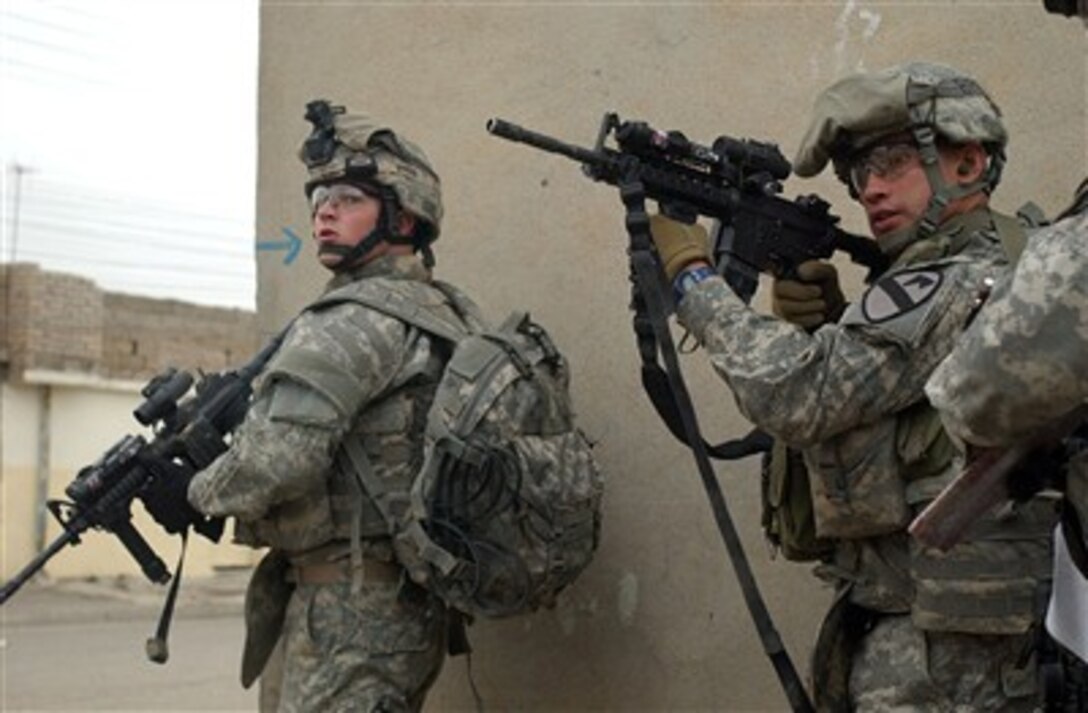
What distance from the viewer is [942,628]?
2320 millimetres

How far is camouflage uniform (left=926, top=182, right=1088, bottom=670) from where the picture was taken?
157 cm

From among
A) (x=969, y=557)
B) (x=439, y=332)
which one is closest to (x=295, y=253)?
(x=439, y=332)

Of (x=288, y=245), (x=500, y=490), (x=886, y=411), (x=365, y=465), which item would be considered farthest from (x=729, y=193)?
(x=288, y=245)

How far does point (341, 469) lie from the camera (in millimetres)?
3316

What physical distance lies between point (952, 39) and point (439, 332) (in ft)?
4.40

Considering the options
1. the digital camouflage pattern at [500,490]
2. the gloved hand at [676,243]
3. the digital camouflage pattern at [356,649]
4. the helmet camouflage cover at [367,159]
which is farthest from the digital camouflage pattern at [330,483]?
the gloved hand at [676,243]

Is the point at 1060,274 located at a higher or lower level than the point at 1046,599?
higher

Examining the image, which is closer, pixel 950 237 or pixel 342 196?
pixel 950 237

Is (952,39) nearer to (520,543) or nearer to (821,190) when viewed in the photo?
(821,190)

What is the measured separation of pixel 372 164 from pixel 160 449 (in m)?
0.86

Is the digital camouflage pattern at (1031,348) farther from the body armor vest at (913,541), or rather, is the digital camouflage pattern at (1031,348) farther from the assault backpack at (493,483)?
the assault backpack at (493,483)

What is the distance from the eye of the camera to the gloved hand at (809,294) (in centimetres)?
273

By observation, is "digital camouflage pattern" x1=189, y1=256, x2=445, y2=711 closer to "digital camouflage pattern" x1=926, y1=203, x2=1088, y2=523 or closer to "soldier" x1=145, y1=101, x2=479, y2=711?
"soldier" x1=145, y1=101, x2=479, y2=711

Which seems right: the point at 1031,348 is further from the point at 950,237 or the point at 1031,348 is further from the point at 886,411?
the point at 950,237
